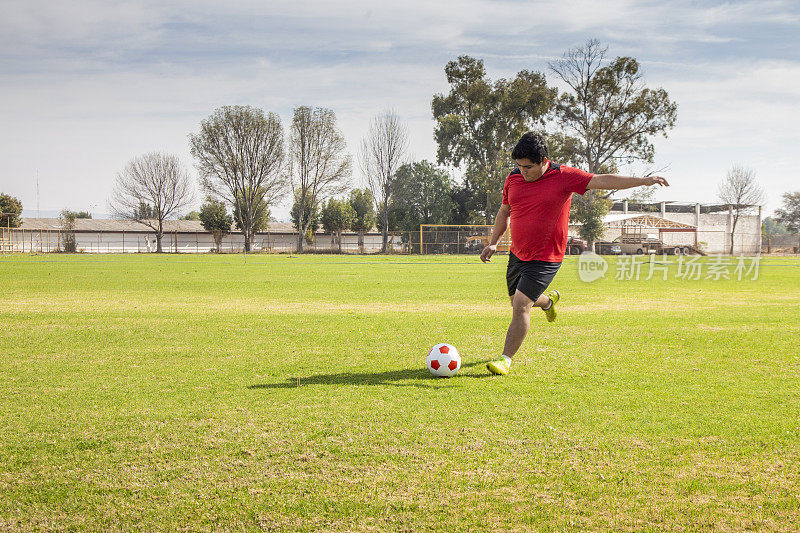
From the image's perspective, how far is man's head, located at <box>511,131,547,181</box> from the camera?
560cm

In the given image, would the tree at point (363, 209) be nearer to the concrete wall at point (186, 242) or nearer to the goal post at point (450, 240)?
the concrete wall at point (186, 242)

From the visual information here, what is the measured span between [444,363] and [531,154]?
2.10m

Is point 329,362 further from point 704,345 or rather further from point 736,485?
point 704,345

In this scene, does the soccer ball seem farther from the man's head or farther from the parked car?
the parked car

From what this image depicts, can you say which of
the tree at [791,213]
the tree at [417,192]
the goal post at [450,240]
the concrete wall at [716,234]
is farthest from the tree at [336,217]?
the tree at [791,213]

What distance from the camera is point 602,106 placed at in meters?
55.5

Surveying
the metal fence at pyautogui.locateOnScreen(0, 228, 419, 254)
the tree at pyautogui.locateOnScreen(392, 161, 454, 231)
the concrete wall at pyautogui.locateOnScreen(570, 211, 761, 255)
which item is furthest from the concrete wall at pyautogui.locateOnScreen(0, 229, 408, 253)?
the concrete wall at pyautogui.locateOnScreen(570, 211, 761, 255)

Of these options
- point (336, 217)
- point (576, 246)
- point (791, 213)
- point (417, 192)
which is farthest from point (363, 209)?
point (791, 213)

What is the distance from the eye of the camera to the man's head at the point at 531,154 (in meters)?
5.60

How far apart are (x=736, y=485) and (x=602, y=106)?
57130mm

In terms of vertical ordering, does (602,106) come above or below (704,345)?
above

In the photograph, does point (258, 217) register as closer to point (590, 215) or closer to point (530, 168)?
point (590, 215)

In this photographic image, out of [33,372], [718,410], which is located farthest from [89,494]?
[718,410]

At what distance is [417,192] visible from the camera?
6738cm
